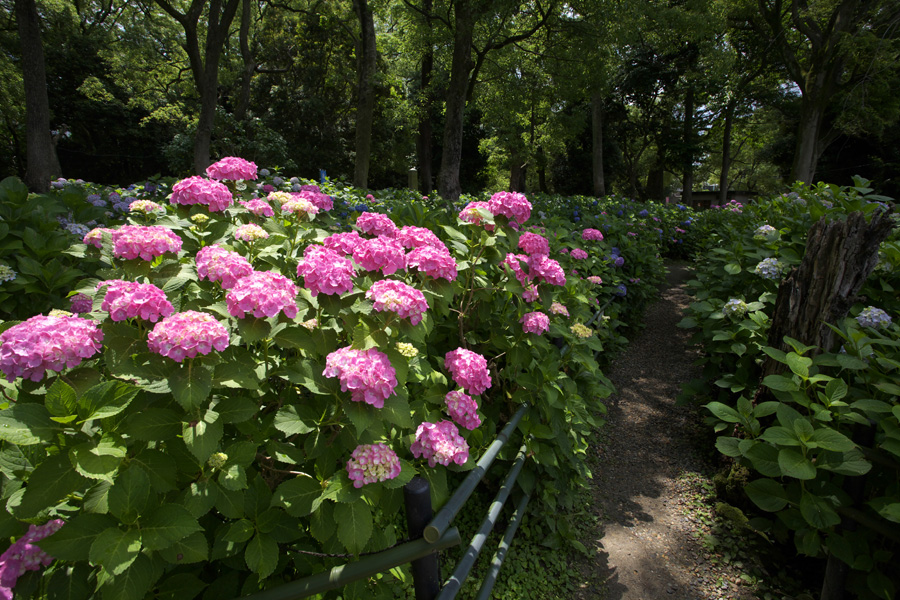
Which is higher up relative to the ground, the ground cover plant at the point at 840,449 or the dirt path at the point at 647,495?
the ground cover plant at the point at 840,449

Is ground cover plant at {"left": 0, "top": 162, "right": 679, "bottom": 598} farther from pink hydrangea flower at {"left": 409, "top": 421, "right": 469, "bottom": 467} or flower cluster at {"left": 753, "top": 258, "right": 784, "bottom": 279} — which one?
flower cluster at {"left": 753, "top": 258, "right": 784, "bottom": 279}

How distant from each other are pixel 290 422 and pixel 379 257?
0.58m

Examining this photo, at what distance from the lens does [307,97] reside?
19250 millimetres

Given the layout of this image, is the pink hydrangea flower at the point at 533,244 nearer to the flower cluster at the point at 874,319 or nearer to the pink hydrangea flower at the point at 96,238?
the pink hydrangea flower at the point at 96,238


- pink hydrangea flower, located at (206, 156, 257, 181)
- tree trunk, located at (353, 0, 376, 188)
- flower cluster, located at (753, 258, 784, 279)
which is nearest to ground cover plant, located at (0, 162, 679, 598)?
pink hydrangea flower, located at (206, 156, 257, 181)

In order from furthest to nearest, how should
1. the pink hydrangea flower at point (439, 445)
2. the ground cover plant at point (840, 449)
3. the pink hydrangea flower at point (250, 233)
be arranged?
the ground cover plant at point (840, 449) < the pink hydrangea flower at point (250, 233) < the pink hydrangea flower at point (439, 445)

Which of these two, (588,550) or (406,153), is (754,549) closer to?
(588,550)

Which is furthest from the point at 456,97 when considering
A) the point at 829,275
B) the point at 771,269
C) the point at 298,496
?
the point at 298,496

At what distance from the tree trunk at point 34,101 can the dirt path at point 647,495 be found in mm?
8259

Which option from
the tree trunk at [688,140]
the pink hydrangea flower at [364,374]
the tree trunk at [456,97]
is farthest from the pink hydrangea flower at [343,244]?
the tree trunk at [688,140]

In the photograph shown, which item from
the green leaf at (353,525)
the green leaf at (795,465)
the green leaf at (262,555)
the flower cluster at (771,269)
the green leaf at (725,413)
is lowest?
the green leaf at (725,413)

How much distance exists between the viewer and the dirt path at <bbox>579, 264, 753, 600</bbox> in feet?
7.56

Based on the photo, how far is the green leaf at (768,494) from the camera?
201 cm

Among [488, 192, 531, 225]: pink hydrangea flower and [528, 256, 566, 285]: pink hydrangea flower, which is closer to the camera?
[488, 192, 531, 225]: pink hydrangea flower
